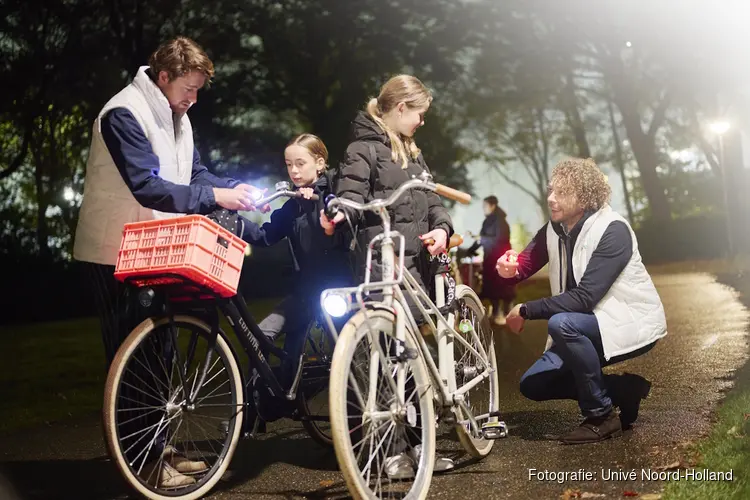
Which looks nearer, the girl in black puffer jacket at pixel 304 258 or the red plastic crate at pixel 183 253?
the red plastic crate at pixel 183 253

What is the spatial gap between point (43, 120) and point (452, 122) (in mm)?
14142

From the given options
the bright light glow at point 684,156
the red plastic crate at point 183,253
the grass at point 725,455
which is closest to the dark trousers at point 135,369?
the red plastic crate at point 183,253

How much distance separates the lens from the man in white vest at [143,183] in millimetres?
4719

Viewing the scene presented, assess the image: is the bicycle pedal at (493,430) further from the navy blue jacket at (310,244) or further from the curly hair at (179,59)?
the curly hair at (179,59)

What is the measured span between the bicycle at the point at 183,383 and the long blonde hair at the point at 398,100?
0.60 metres

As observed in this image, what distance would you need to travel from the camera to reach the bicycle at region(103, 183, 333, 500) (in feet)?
14.4

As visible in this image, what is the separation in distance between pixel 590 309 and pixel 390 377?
1888 mm

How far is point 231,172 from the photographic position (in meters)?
29.3

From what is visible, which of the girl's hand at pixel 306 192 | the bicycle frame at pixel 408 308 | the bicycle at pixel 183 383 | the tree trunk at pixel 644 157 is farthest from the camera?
the tree trunk at pixel 644 157

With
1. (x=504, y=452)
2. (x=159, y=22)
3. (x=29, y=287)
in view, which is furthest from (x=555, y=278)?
(x=159, y=22)

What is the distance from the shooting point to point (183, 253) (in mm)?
4133

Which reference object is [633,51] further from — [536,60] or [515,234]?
[515,234]

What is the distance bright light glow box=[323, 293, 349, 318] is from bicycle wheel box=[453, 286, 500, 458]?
1180mm

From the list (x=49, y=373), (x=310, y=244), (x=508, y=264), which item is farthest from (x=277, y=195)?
(x=49, y=373)
